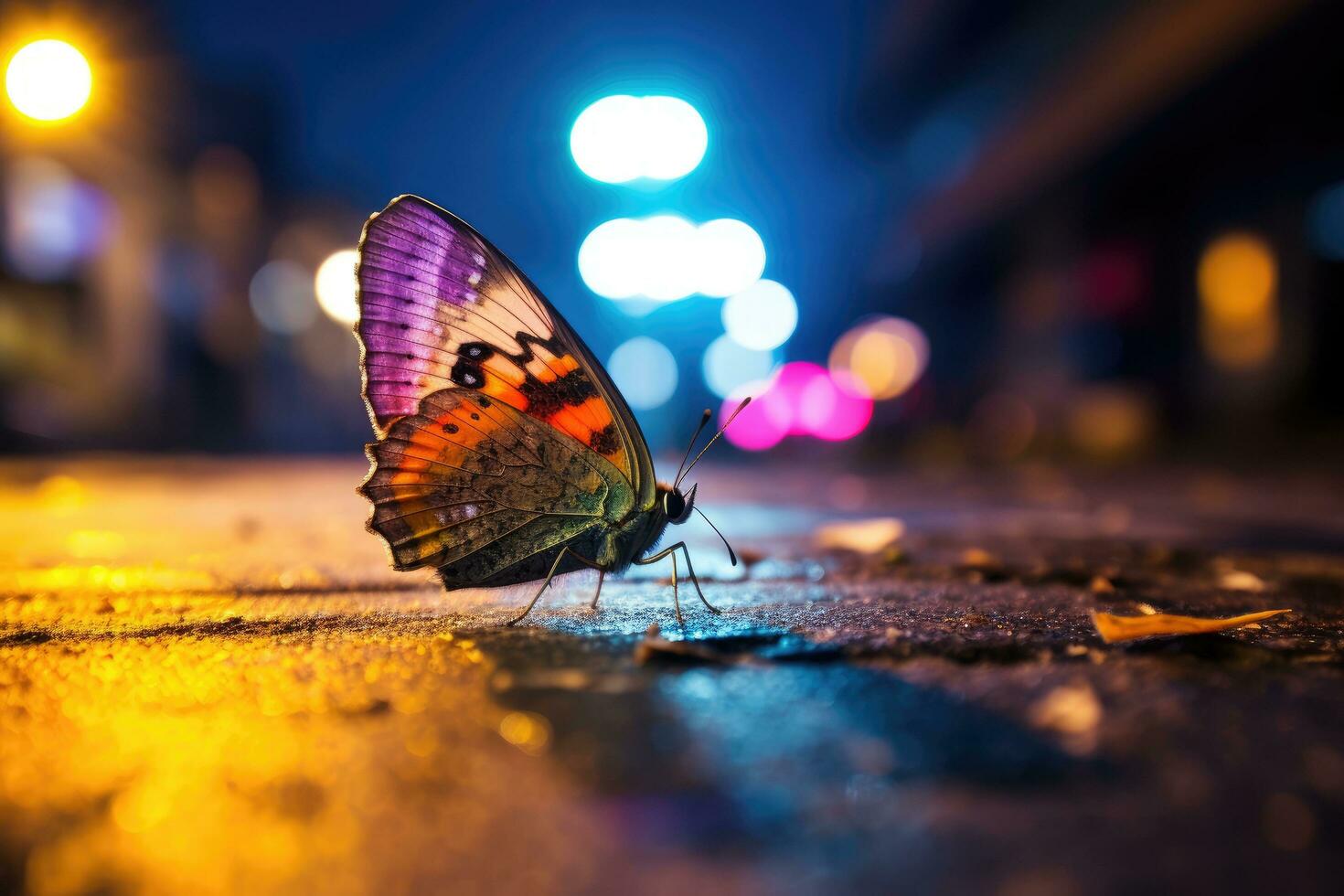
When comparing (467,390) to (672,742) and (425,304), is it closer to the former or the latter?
(425,304)

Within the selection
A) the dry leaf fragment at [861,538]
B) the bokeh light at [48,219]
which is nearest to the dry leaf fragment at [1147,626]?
the dry leaf fragment at [861,538]

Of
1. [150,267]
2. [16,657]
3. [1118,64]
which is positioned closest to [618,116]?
[150,267]

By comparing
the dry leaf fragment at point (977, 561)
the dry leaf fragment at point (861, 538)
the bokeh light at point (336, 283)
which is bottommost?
the dry leaf fragment at point (861, 538)

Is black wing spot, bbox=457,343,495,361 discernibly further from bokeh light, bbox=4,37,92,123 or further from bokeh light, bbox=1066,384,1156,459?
bokeh light, bbox=1066,384,1156,459

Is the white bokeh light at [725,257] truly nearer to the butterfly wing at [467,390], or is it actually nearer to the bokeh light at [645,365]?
the bokeh light at [645,365]

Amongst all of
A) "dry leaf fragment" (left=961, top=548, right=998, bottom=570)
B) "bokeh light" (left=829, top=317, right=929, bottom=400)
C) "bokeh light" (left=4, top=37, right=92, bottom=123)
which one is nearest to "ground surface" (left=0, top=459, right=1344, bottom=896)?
"dry leaf fragment" (left=961, top=548, right=998, bottom=570)

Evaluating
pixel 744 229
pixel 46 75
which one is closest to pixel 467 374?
pixel 46 75
